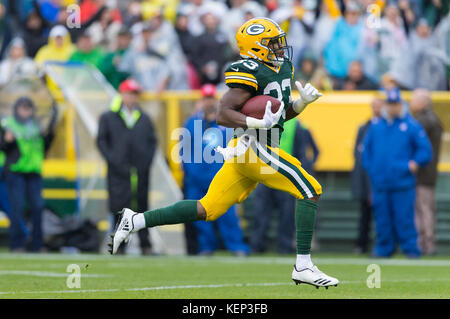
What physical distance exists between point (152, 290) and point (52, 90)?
7260mm

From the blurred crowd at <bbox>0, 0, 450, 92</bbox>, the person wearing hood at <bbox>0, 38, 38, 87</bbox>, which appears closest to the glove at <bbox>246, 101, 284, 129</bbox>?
the blurred crowd at <bbox>0, 0, 450, 92</bbox>

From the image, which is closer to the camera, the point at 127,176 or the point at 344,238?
the point at 127,176

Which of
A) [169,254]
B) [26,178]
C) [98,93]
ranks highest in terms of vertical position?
[98,93]

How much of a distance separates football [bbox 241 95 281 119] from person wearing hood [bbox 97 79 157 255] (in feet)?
18.3

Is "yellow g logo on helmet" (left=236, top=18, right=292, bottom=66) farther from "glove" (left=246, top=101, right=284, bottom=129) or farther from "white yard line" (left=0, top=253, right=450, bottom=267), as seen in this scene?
"white yard line" (left=0, top=253, right=450, bottom=267)

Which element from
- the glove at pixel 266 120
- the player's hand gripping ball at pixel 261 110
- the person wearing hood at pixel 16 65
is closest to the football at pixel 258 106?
the player's hand gripping ball at pixel 261 110

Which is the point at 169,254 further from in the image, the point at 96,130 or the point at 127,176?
the point at 96,130

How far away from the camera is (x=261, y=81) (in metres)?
7.21

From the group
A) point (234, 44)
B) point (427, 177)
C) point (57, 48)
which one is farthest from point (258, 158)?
point (57, 48)

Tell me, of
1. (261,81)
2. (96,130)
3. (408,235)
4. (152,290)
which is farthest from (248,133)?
(96,130)

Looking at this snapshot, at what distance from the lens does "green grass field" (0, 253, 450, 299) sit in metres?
7.19
